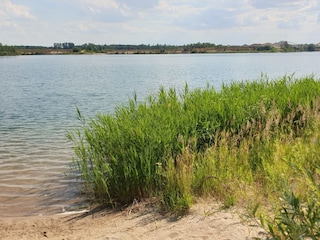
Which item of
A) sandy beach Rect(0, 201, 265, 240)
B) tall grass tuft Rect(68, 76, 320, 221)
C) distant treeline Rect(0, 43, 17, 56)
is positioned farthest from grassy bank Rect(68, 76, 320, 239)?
distant treeline Rect(0, 43, 17, 56)

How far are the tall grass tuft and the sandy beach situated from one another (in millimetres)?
236

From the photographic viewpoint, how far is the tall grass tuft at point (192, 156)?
4.98 metres

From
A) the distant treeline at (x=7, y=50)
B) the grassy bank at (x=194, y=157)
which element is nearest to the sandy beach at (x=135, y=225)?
the grassy bank at (x=194, y=157)

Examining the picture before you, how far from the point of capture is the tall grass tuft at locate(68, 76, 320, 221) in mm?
4984

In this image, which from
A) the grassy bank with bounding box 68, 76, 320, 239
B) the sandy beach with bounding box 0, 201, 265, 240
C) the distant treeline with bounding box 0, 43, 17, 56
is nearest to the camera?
the sandy beach with bounding box 0, 201, 265, 240

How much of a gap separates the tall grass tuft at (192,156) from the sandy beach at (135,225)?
9.3 inches

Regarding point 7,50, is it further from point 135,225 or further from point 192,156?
point 135,225

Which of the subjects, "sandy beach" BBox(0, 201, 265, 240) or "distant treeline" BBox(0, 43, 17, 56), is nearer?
"sandy beach" BBox(0, 201, 265, 240)

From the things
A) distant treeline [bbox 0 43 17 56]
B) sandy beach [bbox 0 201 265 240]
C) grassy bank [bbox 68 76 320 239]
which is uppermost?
distant treeline [bbox 0 43 17 56]

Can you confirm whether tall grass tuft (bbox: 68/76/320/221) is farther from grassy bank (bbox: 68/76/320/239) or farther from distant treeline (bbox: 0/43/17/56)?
distant treeline (bbox: 0/43/17/56)

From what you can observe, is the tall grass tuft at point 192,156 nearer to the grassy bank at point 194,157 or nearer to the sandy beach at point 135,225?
the grassy bank at point 194,157

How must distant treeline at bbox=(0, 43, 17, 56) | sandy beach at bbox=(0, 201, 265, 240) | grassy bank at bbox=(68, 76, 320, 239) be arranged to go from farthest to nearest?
1. distant treeline at bbox=(0, 43, 17, 56)
2. grassy bank at bbox=(68, 76, 320, 239)
3. sandy beach at bbox=(0, 201, 265, 240)

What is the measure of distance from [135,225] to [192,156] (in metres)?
1.42

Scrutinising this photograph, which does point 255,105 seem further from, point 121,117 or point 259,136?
point 121,117
